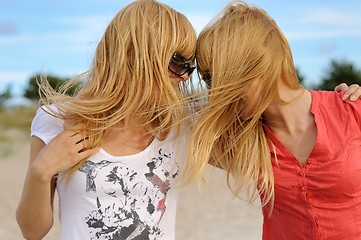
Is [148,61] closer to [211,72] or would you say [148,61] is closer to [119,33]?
[119,33]

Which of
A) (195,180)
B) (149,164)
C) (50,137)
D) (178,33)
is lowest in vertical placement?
(195,180)

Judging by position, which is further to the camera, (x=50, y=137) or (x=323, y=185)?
(x=323, y=185)

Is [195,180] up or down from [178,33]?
down

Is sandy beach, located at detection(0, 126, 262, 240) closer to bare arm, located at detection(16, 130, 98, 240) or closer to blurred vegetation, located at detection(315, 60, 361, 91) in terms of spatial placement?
bare arm, located at detection(16, 130, 98, 240)

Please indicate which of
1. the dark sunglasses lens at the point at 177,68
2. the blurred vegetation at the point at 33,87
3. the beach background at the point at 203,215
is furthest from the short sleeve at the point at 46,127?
the blurred vegetation at the point at 33,87

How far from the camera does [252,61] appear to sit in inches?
76.9

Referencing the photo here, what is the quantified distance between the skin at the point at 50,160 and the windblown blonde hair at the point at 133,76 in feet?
0.16

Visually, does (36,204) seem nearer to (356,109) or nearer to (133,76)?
(133,76)

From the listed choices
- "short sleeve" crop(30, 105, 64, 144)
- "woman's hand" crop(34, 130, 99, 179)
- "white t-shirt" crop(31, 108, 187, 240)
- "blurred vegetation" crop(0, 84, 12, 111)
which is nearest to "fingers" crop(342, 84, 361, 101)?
"white t-shirt" crop(31, 108, 187, 240)

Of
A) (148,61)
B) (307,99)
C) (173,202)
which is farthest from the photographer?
(307,99)

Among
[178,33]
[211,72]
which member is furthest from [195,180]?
[178,33]

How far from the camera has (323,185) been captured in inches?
78.2

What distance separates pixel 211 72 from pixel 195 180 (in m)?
Result: 0.50

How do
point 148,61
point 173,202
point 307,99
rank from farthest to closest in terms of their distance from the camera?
point 307,99, point 173,202, point 148,61
